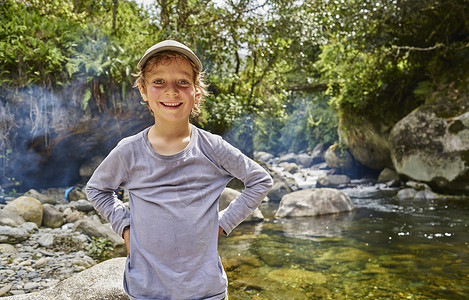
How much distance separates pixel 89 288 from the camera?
9.72 feet

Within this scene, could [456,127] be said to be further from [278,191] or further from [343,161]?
[343,161]

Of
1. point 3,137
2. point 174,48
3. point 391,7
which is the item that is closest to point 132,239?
point 174,48

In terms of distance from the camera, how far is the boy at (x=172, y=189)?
162 centimetres

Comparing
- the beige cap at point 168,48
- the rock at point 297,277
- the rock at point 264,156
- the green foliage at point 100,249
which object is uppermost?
the beige cap at point 168,48

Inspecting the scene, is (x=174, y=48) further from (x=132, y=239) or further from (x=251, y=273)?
(x=251, y=273)

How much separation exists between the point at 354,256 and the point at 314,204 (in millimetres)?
3538

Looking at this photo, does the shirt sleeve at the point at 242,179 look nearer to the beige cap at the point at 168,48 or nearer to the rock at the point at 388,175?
the beige cap at the point at 168,48

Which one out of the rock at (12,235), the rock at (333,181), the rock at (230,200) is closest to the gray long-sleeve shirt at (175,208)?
the rock at (12,235)

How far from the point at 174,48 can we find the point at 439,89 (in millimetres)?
11459

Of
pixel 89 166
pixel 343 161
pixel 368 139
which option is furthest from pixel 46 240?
pixel 343 161

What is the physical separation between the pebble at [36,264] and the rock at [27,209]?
70 centimetres

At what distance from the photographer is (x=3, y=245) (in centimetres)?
475

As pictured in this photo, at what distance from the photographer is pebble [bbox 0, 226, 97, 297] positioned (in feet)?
12.5

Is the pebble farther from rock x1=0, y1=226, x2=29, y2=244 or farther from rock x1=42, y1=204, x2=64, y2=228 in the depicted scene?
rock x1=42, y1=204, x2=64, y2=228
